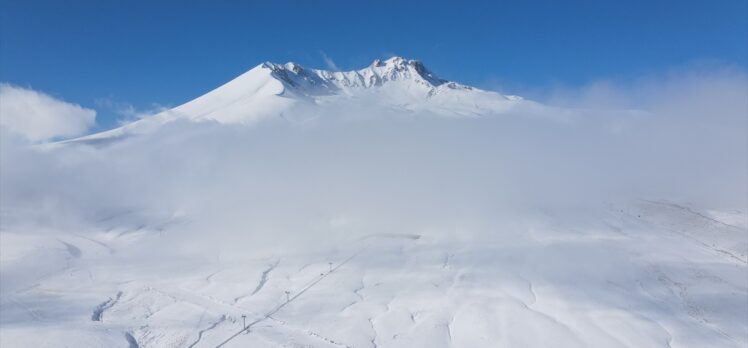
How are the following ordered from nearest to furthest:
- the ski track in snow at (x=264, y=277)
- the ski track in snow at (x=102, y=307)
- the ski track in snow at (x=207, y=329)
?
the ski track in snow at (x=207, y=329) → the ski track in snow at (x=102, y=307) → the ski track in snow at (x=264, y=277)

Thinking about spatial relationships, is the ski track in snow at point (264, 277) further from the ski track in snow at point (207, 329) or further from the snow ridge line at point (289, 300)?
the ski track in snow at point (207, 329)

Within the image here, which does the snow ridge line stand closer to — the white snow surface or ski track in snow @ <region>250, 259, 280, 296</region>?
the white snow surface

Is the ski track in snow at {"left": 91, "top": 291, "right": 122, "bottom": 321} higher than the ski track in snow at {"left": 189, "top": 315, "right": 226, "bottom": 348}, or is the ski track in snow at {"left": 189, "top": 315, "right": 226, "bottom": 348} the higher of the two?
the ski track in snow at {"left": 91, "top": 291, "right": 122, "bottom": 321}

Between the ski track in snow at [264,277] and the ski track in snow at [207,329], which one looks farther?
the ski track in snow at [264,277]

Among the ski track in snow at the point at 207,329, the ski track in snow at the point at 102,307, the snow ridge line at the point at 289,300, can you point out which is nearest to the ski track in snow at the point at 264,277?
the snow ridge line at the point at 289,300

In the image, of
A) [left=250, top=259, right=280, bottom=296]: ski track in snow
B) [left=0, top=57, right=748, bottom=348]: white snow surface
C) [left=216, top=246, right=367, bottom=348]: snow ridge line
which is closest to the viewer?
[left=216, top=246, right=367, bottom=348]: snow ridge line

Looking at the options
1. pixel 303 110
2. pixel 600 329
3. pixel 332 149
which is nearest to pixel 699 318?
pixel 600 329

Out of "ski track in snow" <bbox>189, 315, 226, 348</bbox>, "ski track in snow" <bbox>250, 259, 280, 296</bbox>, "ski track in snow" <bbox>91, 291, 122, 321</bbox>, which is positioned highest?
"ski track in snow" <bbox>250, 259, 280, 296</bbox>

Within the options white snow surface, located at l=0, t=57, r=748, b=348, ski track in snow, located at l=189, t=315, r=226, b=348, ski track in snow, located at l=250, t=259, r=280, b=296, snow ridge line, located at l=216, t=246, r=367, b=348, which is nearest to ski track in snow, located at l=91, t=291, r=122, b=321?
white snow surface, located at l=0, t=57, r=748, b=348

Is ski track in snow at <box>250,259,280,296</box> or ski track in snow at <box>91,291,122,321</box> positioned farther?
ski track in snow at <box>250,259,280,296</box>
